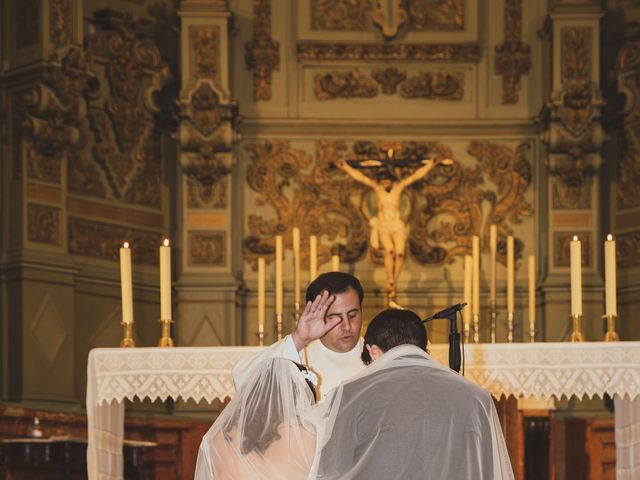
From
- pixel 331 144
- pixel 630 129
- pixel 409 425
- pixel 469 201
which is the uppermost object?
→ pixel 630 129

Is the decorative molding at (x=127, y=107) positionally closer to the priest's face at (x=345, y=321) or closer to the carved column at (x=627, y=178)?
the carved column at (x=627, y=178)

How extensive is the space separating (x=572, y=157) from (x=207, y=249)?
11.3ft

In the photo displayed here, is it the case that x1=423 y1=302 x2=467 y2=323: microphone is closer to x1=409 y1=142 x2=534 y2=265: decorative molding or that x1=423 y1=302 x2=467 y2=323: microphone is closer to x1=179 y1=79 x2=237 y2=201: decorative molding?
x1=179 y1=79 x2=237 y2=201: decorative molding

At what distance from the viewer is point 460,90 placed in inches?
523

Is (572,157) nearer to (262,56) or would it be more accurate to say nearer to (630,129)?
(630,129)

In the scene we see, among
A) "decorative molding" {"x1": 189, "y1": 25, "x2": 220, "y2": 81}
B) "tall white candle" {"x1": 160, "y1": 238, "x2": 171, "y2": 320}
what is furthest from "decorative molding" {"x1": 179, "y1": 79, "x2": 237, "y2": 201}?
"tall white candle" {"x1": 160, "y1": 238, "x2": 171, "y2": 320}

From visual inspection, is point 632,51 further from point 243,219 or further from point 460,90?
point 243,219

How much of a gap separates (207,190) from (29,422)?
3344 millimetres

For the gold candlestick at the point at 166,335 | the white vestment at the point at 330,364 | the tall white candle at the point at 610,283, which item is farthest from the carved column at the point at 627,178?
the white vestment at the point at 330,364

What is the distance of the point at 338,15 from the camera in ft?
43.8

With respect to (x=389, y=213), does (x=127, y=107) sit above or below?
above

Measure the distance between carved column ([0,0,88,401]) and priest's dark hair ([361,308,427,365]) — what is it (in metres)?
6.41

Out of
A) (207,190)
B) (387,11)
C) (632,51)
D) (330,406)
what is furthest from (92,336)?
(330,406)

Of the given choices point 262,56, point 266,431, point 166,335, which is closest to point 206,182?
point 262,56
